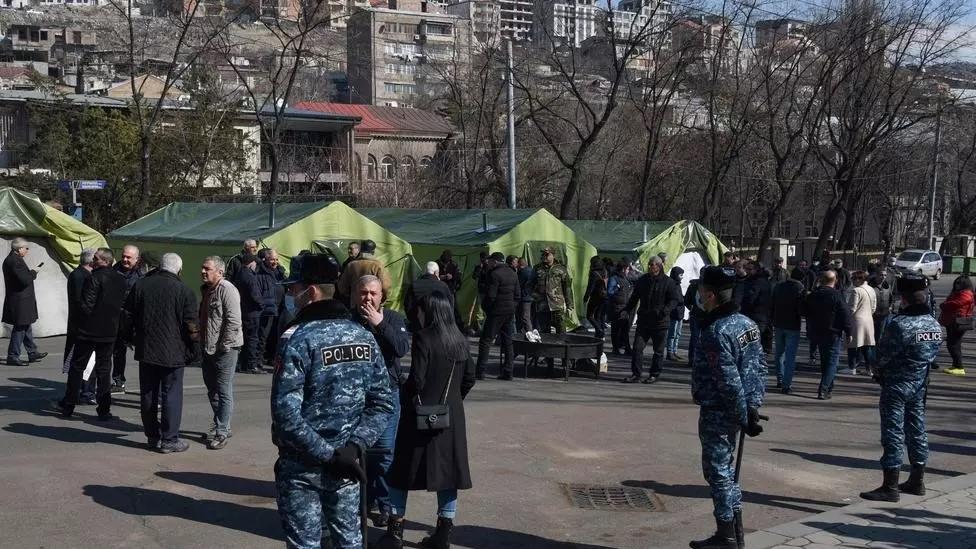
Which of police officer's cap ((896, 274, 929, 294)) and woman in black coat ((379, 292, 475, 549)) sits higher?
police officer's cap ((896, 274, 929, 294))

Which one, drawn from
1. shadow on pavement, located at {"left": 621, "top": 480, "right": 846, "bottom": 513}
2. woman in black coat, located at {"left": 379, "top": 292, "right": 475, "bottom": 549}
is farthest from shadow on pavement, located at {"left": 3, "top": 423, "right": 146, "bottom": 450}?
shadow on pavement, located at {"left": 621, "top": 480, "right": 846, "bottom": 513}

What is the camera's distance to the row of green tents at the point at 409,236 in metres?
19.3

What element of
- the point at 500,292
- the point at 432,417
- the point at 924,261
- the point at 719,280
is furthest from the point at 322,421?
the point at 924,261

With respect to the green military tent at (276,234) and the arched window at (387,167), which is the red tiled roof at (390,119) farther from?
the green military tent at (276,234)

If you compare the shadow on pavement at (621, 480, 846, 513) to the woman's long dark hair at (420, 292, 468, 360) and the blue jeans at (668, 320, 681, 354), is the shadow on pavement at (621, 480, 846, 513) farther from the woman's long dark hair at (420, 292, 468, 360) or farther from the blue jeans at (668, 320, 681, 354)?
the blue jeans at (668, 320, 681, 354)

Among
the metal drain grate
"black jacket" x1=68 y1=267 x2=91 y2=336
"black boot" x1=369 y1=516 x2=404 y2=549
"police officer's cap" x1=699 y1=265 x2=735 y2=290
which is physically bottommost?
the metal drain grate

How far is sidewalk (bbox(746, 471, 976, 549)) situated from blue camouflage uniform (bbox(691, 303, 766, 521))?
0.63 m

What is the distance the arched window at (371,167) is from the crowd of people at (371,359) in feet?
128

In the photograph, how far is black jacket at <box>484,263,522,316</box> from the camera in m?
13.6

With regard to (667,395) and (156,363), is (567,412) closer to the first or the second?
(667,395)

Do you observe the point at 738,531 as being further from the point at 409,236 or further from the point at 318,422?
the point at 409,236

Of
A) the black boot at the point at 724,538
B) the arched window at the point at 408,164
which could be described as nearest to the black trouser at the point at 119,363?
the black boot at the point at 724,538

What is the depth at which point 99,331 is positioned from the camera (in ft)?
33.4

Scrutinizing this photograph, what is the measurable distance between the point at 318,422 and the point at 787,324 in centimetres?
1059
